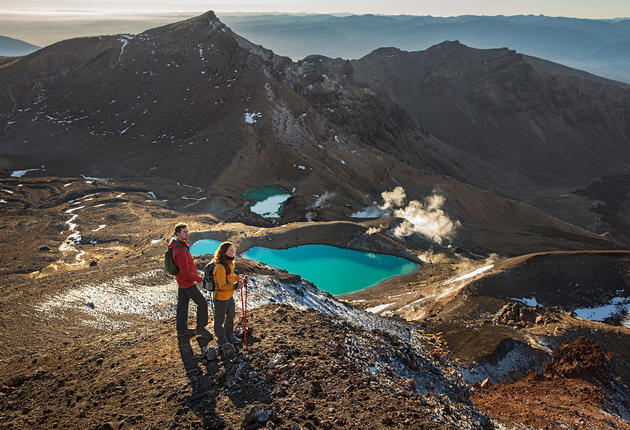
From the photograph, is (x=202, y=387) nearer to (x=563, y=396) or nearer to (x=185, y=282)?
(x=185, y=282)

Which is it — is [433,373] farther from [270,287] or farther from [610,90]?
[610,90]

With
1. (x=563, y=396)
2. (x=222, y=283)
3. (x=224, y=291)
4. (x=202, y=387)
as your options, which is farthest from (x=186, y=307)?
(x=563, y=396)

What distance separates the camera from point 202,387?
9.41 meters

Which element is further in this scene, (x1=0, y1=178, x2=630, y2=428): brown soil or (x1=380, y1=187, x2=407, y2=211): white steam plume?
(x1=380, y1=187, x2=407, y2=211): white steam plume

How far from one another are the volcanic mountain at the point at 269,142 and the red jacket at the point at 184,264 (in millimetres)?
44416

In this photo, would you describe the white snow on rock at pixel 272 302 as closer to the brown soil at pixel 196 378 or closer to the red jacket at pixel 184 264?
the brown soil at pixel 196 378

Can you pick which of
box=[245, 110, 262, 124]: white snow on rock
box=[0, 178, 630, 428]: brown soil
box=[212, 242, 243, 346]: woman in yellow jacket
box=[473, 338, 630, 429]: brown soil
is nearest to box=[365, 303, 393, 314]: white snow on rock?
box=[0, 178, 630, 428]: brown soil

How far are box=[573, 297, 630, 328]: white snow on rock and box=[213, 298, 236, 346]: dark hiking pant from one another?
87.0 ft

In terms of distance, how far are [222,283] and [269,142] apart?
64454 millimetres

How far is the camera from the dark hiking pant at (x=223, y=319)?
35.9 ft

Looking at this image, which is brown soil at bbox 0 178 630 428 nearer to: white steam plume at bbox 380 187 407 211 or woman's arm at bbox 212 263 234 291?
woman's arm at bbox 212 263 234 291

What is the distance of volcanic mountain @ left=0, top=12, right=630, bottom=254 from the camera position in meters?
67.1

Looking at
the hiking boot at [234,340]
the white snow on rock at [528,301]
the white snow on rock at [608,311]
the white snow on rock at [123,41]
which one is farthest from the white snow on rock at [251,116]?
the hiking boot at [234,340]

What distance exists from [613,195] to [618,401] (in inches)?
4911
